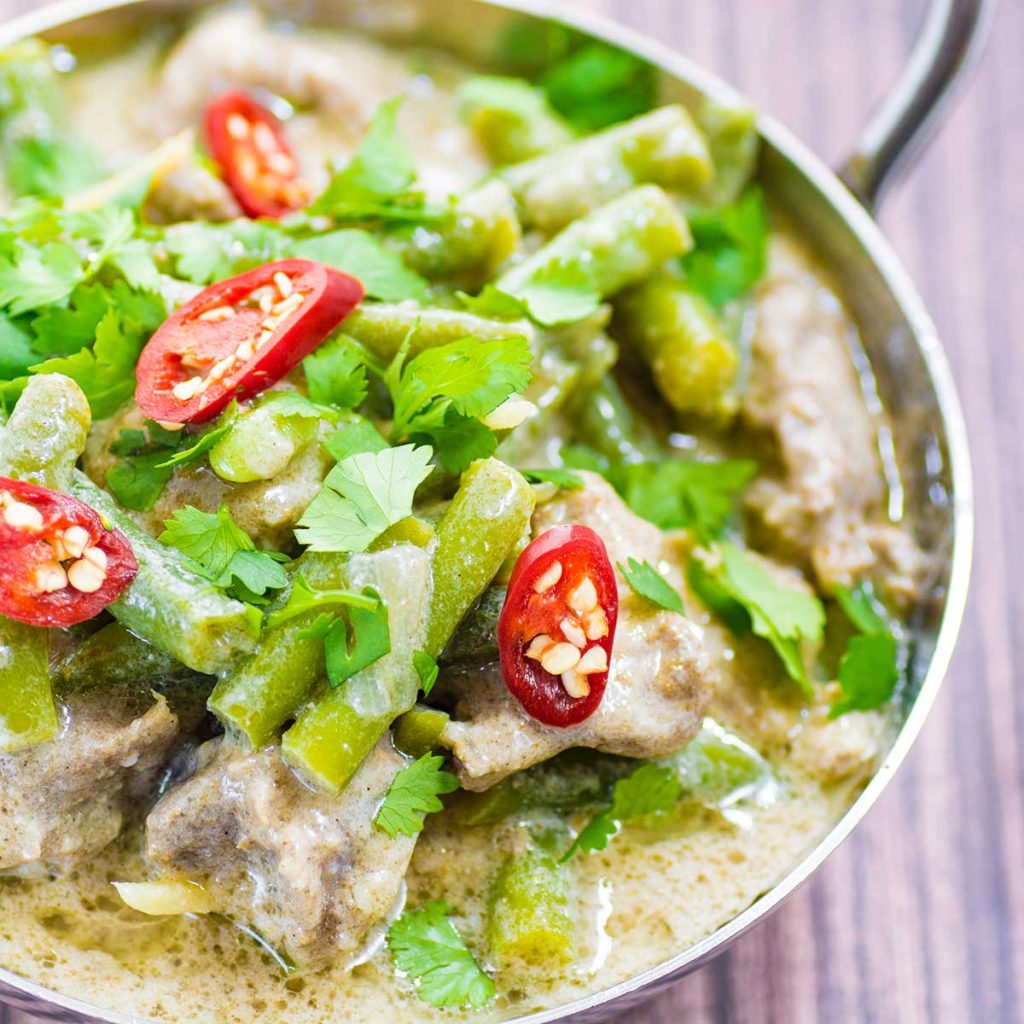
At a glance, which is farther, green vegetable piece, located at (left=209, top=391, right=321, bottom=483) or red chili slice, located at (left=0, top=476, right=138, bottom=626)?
green vegetable piece, located at (left=209, top=391, right=321, bottom=483)

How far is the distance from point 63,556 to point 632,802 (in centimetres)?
134

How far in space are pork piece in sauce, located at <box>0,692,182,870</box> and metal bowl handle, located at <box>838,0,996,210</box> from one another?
2.45 m

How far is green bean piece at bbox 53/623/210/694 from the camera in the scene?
251 cm

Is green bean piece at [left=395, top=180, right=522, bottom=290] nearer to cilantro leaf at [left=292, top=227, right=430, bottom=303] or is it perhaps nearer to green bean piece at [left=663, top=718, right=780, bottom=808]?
cilantro leaf at [left=292, top=227, right=430, bottom=303]

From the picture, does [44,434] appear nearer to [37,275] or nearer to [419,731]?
[37,275]

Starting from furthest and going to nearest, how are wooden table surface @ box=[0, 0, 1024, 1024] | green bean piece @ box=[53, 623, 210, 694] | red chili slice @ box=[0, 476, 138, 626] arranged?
wooden table surface @ box=[0, 0, 1024, 1024] < green bean piece @ box=[53, 623, 210, 694] < red chili slice @ box=[0, 476, 138, 626]

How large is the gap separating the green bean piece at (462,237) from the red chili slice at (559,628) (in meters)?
0.94

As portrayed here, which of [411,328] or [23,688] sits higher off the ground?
[411,328]

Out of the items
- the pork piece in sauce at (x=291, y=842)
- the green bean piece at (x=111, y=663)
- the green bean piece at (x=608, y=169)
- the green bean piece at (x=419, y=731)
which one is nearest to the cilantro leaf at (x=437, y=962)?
the pork piece in sauce at (x=291, y=842)

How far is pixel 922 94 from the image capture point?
347 cm

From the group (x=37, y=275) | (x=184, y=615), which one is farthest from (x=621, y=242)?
(x=184, y=615)

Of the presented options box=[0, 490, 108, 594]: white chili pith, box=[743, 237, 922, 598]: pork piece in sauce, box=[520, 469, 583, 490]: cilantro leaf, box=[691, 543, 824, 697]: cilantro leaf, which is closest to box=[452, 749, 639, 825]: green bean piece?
box=[691, 543, 824, 697]: cilantro leaf

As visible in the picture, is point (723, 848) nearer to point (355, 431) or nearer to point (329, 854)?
point (329, 854)

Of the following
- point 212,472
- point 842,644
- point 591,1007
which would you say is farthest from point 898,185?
point 591,1007
